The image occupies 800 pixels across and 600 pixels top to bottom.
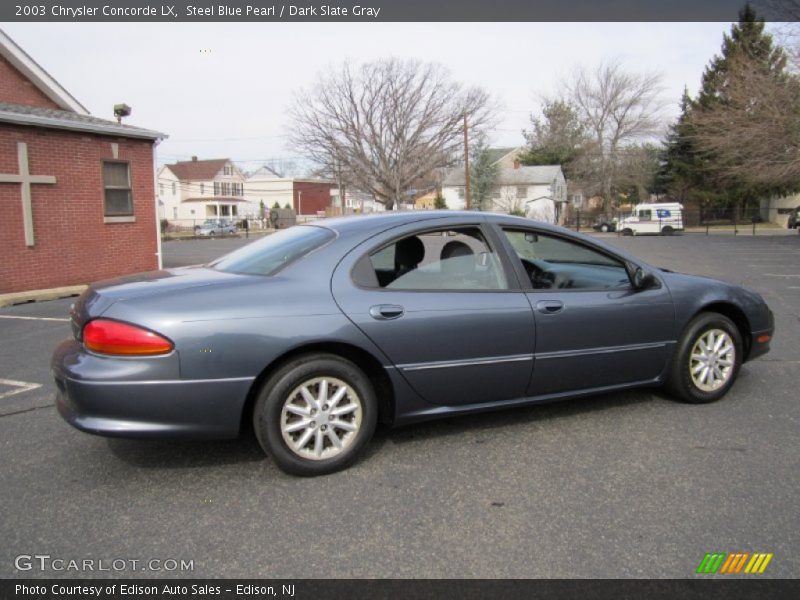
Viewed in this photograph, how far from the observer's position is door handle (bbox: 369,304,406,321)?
3.35m

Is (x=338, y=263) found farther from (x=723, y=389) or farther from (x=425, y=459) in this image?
(x=723, y=389)

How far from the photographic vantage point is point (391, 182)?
153 feet

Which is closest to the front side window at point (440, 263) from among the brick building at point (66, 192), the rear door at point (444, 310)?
the rear door at point (444, 310)

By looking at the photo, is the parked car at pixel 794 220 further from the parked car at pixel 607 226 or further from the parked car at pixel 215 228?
the parked car at pixel 215 228

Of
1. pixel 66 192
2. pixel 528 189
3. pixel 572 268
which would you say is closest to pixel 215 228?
pixel 66 192

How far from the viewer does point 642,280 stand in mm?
4156

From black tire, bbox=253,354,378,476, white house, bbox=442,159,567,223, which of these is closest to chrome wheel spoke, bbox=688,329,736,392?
black tire, bbox=253,354,378,476

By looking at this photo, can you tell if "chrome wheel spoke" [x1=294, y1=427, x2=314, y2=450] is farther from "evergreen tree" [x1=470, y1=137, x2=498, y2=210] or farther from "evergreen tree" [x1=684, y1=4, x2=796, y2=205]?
"evergreen tree" [x1=470, y1=137, x2=498, y2=210]

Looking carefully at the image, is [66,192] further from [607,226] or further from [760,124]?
[607,226]

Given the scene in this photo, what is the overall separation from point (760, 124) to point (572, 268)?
2728 centimetres

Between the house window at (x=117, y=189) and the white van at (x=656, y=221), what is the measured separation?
113 feet

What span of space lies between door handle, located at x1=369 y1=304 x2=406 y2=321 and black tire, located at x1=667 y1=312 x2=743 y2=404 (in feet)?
7.01
